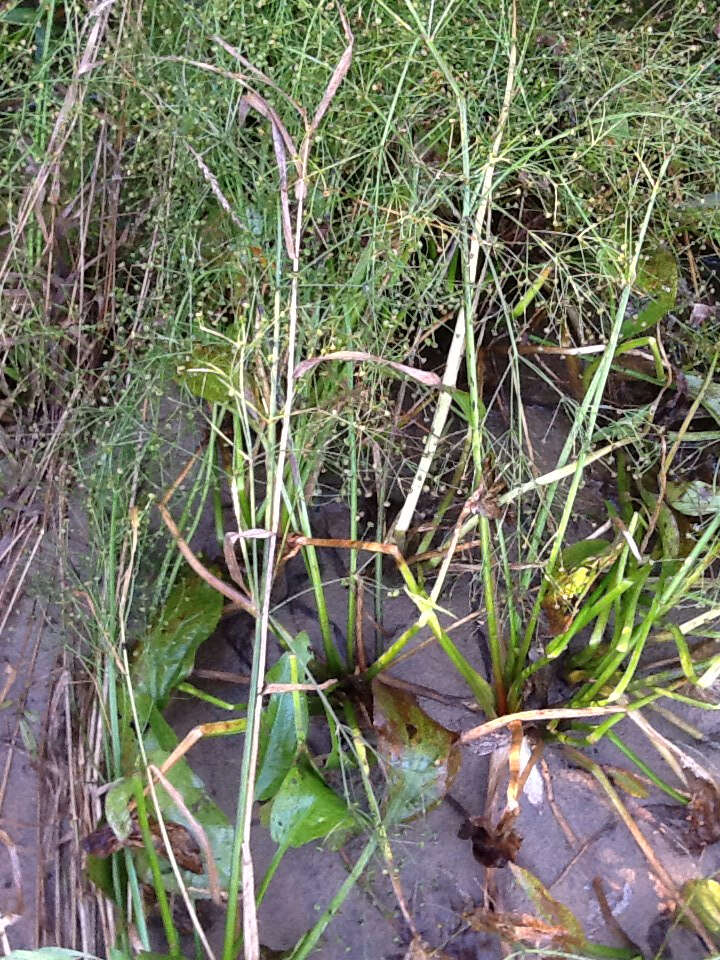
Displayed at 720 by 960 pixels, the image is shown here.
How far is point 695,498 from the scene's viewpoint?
3.04ft

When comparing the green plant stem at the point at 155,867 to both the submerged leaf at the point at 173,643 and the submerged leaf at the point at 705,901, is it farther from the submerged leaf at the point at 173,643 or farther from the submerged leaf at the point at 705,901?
the submerged leaf at the point at 705,901

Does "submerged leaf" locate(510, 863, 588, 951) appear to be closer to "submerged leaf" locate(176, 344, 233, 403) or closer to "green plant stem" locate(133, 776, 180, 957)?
"green plant stem" locate(133, 776, 180, 957)

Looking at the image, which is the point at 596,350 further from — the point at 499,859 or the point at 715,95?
the point at 499,859

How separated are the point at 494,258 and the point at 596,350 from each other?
0.16 metres

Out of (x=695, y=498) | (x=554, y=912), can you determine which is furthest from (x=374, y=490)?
(x=554, y=912)

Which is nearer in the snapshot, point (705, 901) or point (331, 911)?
point (331, 911)

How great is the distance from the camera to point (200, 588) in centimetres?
93

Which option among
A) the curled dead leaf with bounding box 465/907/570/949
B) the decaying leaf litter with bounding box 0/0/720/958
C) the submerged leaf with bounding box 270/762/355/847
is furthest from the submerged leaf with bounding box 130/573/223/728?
the curled dead leaf with bounding box 465/907/570/949

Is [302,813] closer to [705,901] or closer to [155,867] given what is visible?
[155,867]

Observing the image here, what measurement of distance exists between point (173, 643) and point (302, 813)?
216mm

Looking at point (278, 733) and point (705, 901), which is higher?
point (278, 733)

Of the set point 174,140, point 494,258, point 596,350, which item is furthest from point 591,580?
point 174,140

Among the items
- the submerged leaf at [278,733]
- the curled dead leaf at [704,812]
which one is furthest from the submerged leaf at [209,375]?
the curled dead leaf at [704,812]

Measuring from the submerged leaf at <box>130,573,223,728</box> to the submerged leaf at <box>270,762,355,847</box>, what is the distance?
17cm
